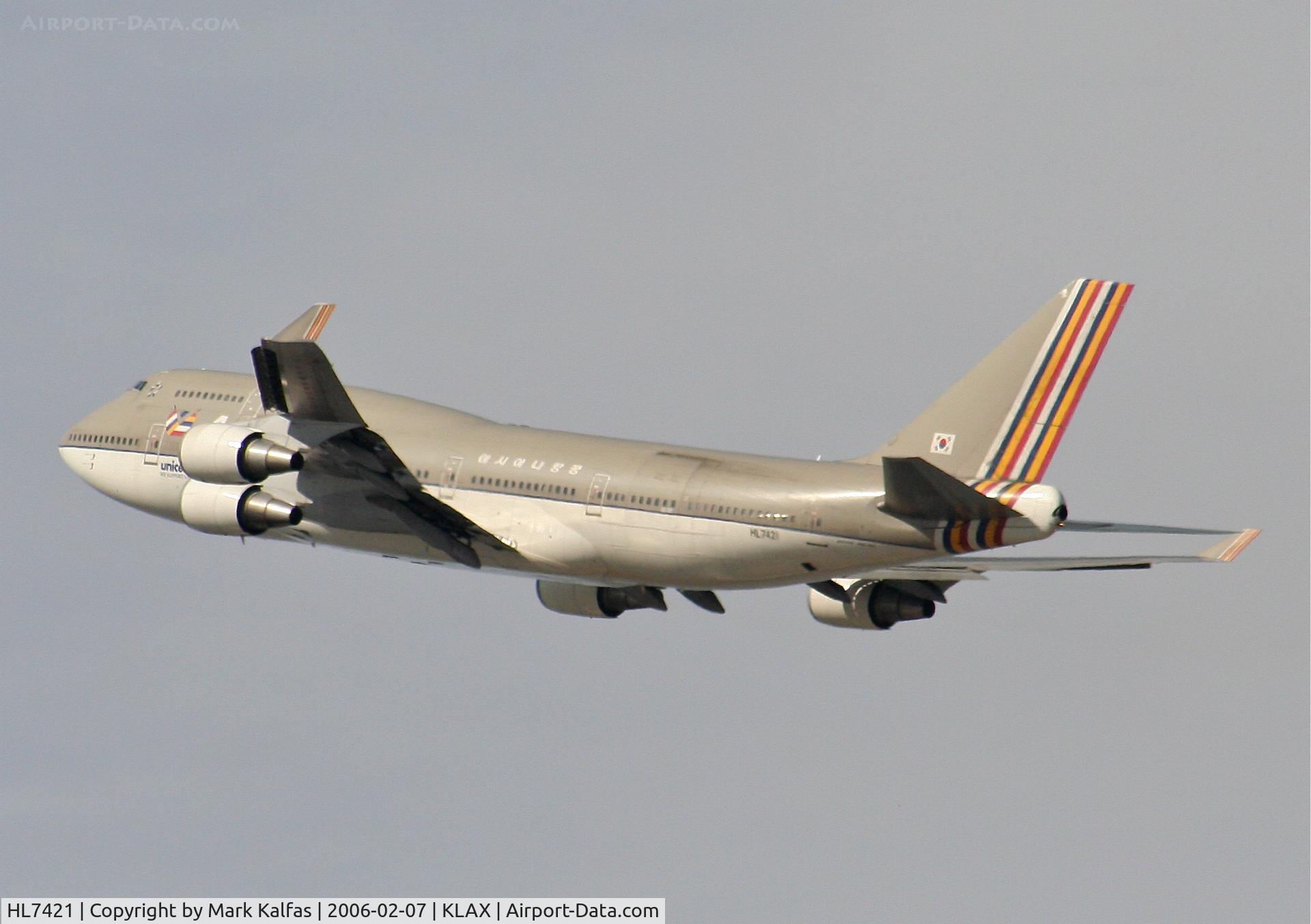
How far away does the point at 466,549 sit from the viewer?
182 ft

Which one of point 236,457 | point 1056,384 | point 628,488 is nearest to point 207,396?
point 236,457

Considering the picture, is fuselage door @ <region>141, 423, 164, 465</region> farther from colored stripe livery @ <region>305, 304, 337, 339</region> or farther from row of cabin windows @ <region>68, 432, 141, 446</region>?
colored stripe livery @ <region>305, 304, 337, 339</region>

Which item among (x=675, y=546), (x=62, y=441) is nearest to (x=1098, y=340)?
(x=675, y=546)

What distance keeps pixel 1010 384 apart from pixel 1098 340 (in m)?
2.12

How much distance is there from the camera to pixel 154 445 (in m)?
60.4

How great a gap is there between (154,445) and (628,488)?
47.6 feet

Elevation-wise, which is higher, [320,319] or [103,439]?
[103,439]

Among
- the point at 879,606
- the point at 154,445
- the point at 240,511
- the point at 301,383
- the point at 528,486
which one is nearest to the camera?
the point at 301,383

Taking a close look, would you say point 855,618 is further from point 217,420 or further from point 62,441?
point 62,441

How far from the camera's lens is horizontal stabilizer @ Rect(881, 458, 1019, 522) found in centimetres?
4716

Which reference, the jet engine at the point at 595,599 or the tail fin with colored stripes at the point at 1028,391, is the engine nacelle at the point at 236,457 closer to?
the jet engine at the point at 595,599

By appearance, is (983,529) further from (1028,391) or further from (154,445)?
(154,445)

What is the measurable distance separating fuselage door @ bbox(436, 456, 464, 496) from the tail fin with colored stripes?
1236 centimetres

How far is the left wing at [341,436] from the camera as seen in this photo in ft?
172
